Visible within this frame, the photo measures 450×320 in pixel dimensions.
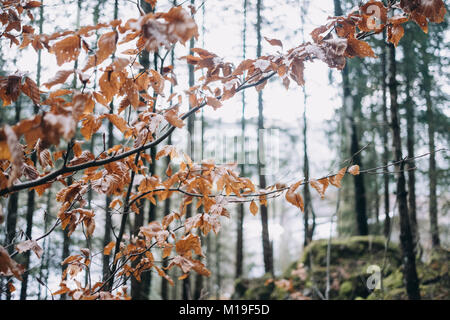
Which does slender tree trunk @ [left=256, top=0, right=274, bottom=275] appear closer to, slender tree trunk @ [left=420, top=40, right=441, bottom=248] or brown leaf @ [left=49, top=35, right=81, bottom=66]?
slender tree trunk @ [left=420, top=40, right=441, bottom=248]

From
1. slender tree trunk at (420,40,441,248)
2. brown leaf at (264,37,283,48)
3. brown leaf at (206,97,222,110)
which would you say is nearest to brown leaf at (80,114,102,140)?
brown leaf at (206,97,222,110)

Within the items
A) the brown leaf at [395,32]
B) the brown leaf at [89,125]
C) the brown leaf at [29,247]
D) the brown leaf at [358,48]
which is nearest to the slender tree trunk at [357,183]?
the brown leaf at [395,32]

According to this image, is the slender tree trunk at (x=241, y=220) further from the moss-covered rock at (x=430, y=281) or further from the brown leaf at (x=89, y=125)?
the brown leaf at (x=89, y=125)

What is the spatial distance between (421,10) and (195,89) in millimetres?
1150

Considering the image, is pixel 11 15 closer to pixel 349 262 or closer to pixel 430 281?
pixel 430 281

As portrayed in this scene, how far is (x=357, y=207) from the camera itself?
1025 cm

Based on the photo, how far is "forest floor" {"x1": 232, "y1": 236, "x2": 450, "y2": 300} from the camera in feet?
21.1

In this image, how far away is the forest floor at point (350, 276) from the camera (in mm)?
6426

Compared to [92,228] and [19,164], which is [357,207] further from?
[19,164]

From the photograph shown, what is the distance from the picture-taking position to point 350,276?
788 cm

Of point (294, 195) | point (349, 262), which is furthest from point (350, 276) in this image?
point (294, 195)

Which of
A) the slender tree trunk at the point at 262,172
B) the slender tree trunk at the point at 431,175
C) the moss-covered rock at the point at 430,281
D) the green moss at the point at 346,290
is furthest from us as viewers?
the slender tree trunk at the point at 262,172

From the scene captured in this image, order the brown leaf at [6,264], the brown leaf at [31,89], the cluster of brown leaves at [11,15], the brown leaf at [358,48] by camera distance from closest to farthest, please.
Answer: the brown leaf at [6,264] → the brown leaf at [358,48] → the brown leaf at [31,89] → the cluster of brown leaves at [11,15]

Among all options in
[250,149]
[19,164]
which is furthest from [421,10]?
[250,149]
